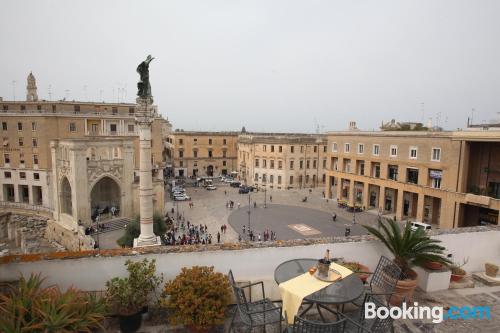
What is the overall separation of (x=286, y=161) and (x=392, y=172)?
16951mm

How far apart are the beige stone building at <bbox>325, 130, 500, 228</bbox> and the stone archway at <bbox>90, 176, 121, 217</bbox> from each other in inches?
967

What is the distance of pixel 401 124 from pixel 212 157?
33460mm

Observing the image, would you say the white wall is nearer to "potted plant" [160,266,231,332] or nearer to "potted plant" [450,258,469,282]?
"potted plant" [450,258,469,282]

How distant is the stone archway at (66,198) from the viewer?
93.8 ft

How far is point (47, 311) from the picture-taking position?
4.42 metres

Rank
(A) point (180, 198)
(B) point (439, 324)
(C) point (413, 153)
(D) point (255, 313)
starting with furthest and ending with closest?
(A) point (180, 198), (C) point (413, 153), (B) point (439, 324), (D) point (255, 313)

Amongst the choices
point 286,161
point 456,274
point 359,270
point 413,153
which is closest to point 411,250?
point 359,270

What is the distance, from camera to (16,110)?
37594 mm

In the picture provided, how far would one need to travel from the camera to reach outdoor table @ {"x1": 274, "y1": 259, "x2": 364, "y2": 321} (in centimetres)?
455

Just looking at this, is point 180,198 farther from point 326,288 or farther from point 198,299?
point 326,288

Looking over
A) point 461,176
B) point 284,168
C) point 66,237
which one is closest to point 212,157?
point 284,168

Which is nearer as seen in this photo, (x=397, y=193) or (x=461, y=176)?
(x=461, y=176)

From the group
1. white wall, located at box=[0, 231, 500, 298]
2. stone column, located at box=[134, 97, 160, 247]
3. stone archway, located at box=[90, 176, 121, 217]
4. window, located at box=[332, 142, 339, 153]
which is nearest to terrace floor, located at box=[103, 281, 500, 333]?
white wall, located at box=[0, 231, 500, 298]

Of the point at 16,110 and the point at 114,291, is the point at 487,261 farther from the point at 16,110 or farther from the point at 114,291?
the point at 16,110
